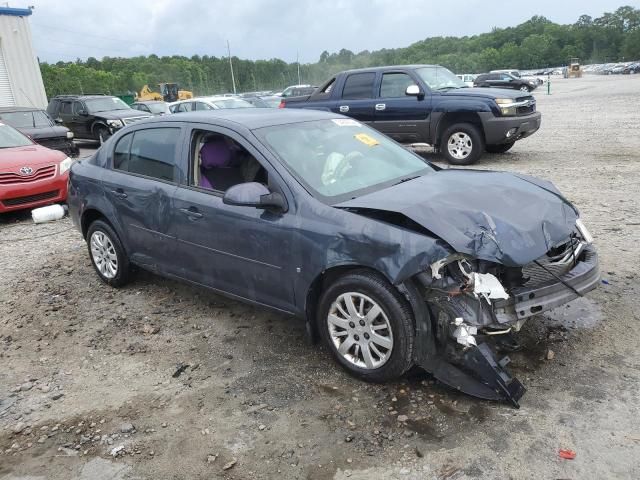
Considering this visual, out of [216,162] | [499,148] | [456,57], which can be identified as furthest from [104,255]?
[456,57]

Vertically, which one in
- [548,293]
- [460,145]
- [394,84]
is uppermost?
[394,84]

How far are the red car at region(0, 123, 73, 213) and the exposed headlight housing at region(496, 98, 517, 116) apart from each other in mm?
7515

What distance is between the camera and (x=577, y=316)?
412 cm

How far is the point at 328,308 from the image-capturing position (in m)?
3.47

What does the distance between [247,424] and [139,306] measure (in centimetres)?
217

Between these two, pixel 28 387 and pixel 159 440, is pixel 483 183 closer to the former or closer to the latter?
pixel 159 440

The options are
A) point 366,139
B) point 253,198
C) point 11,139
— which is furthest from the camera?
point 11,139

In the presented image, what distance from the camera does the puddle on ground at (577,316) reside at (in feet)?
13.2

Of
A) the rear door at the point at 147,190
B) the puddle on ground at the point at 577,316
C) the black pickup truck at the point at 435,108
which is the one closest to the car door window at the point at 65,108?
the black pickup truck at the point at 435,108

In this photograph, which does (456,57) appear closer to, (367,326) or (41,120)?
(41,120)

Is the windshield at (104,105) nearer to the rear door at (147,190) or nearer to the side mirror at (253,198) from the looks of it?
the rear door at (147,190)

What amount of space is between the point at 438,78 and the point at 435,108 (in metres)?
1.07

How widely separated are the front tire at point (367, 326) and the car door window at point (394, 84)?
815 cm

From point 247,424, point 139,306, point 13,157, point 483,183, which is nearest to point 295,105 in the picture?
point 13,157
